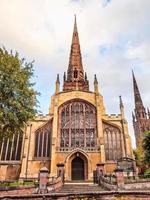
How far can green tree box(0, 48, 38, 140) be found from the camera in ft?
→ 51.1

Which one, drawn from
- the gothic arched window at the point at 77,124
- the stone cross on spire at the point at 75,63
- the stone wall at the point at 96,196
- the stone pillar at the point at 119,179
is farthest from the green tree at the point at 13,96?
the stone cross on spire at the point at 75,63

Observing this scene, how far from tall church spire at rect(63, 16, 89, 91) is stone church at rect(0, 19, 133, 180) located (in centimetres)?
799

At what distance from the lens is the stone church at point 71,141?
25922mm

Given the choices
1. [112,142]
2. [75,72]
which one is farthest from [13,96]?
[75,72]

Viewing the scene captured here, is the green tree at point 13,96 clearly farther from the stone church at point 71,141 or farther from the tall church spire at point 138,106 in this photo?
the tall church spire at point 138,106

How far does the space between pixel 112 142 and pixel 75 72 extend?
19.7m

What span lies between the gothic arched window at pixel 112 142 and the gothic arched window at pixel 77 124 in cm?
183

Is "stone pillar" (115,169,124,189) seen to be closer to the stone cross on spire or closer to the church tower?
the stone cross on spire

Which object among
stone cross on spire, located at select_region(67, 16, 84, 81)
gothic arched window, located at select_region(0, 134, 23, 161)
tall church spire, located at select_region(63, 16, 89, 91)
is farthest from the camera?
stone cross on spire, located at select_region(67, 16, 84, 81)

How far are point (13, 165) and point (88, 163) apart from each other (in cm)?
998

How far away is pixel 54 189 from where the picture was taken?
619 inches

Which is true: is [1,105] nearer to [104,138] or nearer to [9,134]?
[9,134]

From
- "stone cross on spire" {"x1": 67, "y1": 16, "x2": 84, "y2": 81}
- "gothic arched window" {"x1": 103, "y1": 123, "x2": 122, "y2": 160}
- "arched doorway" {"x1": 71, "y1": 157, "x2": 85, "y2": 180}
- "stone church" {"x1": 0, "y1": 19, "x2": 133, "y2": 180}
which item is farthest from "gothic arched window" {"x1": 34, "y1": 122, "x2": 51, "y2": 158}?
"stone cross on spire" {"x1": 67, "y1": 16, "x2": 84, "y2": 81}

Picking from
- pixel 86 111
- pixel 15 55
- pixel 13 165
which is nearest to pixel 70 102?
pixel 86 111
